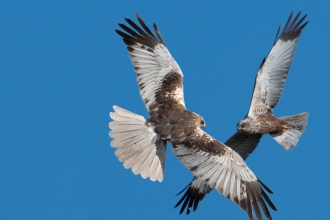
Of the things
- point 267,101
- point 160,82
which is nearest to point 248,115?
point 267,101

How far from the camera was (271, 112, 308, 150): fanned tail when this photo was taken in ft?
35.7

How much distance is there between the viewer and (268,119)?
35.9 feet

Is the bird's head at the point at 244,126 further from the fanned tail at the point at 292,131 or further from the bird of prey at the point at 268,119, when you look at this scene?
the fanned tail at the point at 292,131

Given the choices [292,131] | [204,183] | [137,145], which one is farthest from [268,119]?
[137,145]

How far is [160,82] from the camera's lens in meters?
10.6

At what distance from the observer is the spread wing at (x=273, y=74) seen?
1113cm

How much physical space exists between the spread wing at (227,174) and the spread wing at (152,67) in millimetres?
1097

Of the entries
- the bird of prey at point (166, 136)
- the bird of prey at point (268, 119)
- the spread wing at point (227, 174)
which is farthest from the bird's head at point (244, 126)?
the spread wing at point (227, 174)

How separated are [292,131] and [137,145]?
2.38 metres

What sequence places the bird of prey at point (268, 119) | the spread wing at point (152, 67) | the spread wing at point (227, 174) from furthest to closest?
the bird of prey at point (268, 119), the spread wing at point (152, 67), the spread wing at point (227, 174)

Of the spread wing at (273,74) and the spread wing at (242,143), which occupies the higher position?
the spread wing at (273,74)

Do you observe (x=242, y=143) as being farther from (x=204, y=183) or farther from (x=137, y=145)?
(x=137, y=145)

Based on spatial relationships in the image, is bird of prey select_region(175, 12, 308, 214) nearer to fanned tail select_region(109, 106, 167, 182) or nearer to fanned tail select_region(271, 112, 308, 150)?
fanned tail select_region(271, 112, 308, 150)

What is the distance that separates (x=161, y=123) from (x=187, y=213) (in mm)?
1551
